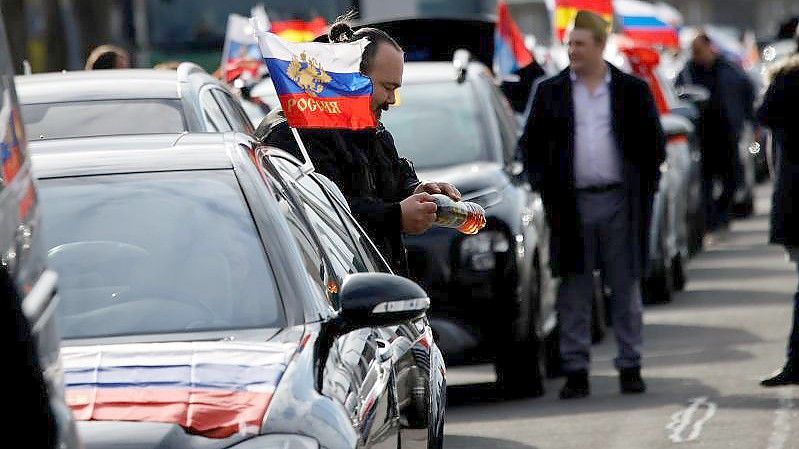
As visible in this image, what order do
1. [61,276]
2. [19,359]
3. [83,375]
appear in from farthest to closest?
[61,276]
[83,375]
[19,359]

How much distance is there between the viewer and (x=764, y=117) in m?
11.1

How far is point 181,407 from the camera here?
13.9ft

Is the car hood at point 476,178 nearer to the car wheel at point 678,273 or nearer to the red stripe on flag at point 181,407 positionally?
the car wheel at point 678,273

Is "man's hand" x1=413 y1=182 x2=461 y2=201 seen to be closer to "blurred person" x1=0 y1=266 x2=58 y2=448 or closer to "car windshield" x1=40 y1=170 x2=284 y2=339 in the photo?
"car windshield" x1=40 y1=170 x2=284 y2=339

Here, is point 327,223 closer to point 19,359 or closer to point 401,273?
point 401,273

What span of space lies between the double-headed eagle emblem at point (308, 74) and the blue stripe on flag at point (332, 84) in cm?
2

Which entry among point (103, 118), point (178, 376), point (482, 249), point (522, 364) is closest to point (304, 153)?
point (103, 118)

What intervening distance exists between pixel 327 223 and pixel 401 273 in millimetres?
1651

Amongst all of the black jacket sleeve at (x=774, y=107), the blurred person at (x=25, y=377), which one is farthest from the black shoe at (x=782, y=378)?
the blurred person at (x=25, y=377)

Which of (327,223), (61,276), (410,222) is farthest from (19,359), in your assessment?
(410,222)

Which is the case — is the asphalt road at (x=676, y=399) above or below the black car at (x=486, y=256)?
below

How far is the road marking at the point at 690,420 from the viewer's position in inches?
364

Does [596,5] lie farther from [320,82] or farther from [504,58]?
[320,82]

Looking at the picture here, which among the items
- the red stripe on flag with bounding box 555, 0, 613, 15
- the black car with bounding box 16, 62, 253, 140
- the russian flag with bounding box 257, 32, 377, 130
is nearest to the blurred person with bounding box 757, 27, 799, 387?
the black car with bounding box 16, 62, 253, 140
